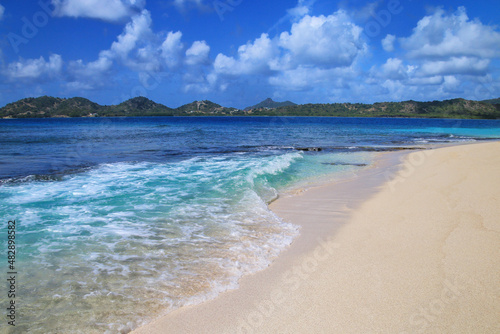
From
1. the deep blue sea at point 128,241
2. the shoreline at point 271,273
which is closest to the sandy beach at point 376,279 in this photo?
the shoreline at point 271,273

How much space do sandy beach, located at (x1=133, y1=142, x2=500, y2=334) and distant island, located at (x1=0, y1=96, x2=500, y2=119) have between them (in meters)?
145

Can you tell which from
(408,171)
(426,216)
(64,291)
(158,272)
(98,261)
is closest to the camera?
(64,291)

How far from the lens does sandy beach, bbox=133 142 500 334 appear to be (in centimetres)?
292

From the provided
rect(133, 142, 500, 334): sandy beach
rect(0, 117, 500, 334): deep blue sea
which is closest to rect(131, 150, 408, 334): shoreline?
rect(133, 142, 500, 334): sandy beach

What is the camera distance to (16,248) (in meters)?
4.80

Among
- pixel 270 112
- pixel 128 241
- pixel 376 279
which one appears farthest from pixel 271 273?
pixel 270 112

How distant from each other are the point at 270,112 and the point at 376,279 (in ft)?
607

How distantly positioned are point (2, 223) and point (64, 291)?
150 inches

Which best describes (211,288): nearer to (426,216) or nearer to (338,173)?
(426,216)

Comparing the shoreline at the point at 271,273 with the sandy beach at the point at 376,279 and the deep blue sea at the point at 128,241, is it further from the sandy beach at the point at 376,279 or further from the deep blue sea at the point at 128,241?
the deep blue sea at the point at 128,241

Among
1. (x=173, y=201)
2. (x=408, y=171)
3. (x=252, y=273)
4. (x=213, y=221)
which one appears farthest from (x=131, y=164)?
(x=408, y=171)

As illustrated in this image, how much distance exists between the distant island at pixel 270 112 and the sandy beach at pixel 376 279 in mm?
144515

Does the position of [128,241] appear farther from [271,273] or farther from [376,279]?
[376,279]

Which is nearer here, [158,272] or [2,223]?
[158,272]
